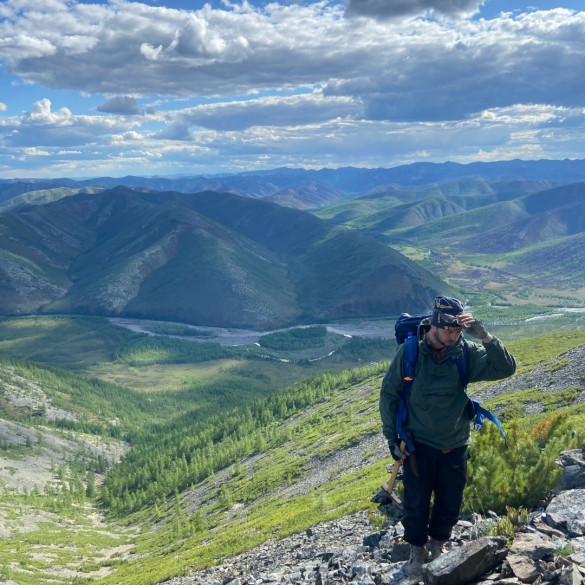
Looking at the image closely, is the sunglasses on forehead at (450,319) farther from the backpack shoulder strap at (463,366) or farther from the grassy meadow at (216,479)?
the grassy meadow at (216,479)

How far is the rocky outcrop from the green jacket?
260 cm

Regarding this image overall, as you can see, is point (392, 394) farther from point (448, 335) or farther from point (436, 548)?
point (436, 548)

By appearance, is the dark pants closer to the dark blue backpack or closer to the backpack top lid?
the dark blue backpack

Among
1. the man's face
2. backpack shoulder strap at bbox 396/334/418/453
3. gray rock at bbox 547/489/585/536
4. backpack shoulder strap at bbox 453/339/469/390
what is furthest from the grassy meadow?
the man's face

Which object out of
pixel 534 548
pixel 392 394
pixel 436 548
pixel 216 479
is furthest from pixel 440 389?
pixel 216 479

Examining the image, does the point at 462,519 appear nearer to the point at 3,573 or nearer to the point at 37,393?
the point at 3,573

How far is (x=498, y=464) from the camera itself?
1680cm

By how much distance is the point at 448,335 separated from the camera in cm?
1177

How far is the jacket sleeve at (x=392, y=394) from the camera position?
1236 cm

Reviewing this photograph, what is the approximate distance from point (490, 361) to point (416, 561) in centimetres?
561

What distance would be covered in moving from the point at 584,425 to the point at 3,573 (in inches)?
2629

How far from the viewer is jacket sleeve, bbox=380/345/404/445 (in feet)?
40.5

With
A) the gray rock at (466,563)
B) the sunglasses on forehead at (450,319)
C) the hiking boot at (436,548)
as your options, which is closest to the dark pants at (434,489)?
the hiking boot at (436,548)

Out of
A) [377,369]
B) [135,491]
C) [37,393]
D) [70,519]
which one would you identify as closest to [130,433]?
[37,393]
